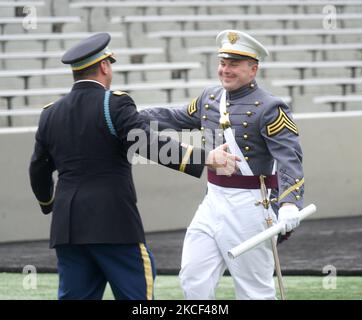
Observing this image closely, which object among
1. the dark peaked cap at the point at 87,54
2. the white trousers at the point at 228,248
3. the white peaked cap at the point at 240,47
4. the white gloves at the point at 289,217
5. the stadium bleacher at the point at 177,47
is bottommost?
the stadium bleacher at the point at 177,47

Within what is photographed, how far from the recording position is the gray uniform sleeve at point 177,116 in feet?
21.4

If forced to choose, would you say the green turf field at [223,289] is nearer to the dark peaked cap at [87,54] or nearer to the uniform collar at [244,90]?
the uniform collar at [244,90]

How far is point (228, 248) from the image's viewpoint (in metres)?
6.06

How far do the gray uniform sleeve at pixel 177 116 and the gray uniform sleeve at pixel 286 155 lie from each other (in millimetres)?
594

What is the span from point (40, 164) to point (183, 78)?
365 inches

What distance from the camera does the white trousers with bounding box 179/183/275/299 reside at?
602cm

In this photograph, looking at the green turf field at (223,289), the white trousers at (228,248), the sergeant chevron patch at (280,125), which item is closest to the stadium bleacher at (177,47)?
the green turf field at (223,289)

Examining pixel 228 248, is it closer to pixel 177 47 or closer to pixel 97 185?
Answer: pixel 97 185

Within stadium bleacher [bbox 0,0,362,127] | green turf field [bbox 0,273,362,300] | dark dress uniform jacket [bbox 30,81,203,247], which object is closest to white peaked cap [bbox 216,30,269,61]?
dark dress uniform jacket [bbox 30,81,203,247]

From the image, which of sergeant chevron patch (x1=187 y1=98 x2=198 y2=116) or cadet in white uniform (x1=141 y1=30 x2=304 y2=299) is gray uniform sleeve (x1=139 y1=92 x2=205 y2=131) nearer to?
sergeant chevron patch (x1=187 y1=98 x2=198 y2=116)

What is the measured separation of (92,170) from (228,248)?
1.00m

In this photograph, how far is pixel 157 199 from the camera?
39.6 feet
